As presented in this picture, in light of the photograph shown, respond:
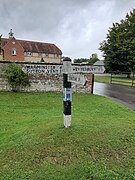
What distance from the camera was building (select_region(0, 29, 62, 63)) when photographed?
4586 centimetres

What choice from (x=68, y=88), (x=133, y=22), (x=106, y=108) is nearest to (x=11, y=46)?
(x=133, y=22)

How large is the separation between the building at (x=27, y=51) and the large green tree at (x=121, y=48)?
1548 centimetres

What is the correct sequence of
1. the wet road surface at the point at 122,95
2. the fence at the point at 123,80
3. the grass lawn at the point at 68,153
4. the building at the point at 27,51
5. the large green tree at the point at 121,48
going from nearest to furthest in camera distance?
the grass lawn at the point at 68,153 < the wet road surface at the point at 122,95 < the fence at the point at 123,80 < the large green tree at the point at 121,48 < the building at the point at 27,51

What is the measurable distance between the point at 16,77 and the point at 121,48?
24319 millimetres

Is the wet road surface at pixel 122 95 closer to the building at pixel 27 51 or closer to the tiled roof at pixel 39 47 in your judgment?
the building at pixel 27 51

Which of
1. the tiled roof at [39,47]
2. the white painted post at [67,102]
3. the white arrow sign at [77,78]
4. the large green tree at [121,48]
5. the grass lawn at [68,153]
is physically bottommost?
the grass lawn at [68,153]

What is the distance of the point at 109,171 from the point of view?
2.91 meters

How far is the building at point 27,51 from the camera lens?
150ft

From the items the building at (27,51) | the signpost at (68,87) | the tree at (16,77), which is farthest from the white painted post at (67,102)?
the building at (27,51)

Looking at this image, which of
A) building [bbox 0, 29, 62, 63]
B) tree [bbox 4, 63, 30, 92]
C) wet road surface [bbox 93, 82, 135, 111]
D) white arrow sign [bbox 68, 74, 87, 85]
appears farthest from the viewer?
building [bbox 0, 29, 62, 63]

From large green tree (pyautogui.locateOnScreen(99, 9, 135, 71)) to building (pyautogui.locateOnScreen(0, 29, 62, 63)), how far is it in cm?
1548

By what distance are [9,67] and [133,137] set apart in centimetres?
787

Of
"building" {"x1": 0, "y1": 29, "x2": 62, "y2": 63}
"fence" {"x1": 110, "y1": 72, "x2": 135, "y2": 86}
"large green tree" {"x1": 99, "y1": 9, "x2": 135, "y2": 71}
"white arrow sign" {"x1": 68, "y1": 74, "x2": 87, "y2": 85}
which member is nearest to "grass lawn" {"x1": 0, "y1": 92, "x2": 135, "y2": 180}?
"white arrow sign" {"x1": 68, "y1": 74, "x2": 87, "y2": 85}

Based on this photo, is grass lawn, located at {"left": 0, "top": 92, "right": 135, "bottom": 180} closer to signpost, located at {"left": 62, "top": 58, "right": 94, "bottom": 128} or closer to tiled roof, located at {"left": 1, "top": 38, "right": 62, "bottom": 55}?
signpost, located at {"left": 62, "top": 58, "right": 94, "bottom": 128}
